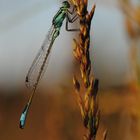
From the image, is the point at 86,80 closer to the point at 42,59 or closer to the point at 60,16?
the point at 60,16

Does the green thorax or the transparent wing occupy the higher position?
the green thorax

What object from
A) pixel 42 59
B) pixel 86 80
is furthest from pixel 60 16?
pixel 86 80

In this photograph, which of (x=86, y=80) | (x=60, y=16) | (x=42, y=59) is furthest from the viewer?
(x=42, y=59)

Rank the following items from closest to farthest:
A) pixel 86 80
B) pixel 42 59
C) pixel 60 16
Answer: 1. pixel 86 80
2. pixel 60 16
3. pixel 42 59

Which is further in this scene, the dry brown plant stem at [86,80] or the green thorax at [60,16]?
the green thorax at [60,16]

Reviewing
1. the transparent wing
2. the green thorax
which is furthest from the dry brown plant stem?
the green thorax

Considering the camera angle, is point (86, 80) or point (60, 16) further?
point (60, 16)

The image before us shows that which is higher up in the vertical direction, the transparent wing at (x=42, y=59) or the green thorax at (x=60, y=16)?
the green thorax at (x=60, y=16)

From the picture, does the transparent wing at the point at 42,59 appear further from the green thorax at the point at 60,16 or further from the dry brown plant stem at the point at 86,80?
the dry brown plant stem at the point at 86,80

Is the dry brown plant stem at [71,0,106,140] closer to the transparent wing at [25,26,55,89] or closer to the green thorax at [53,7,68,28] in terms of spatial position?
the transparent wing at [25,26,55,89]

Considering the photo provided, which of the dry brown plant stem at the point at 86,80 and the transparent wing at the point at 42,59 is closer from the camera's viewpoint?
the dry brown plant stem at the point at 86,80

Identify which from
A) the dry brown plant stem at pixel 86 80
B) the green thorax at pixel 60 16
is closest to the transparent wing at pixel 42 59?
the green thorax at pixel 60 16

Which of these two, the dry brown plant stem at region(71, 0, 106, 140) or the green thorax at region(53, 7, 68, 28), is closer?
the dry brown plant stem at region(71, 0, 106, 140)
